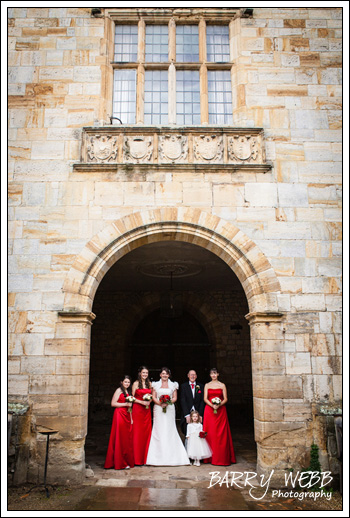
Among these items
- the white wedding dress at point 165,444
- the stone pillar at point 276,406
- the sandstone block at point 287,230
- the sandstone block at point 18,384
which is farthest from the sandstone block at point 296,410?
the sandstone block at point 18,384

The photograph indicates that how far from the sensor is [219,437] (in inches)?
250

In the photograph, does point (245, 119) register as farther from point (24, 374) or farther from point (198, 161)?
point (24, 374)

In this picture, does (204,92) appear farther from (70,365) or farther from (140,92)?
(70,365)

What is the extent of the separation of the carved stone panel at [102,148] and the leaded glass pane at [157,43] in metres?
1.89

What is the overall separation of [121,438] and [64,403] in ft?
4.05

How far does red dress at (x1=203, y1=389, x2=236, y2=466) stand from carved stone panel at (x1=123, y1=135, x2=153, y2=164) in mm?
4083

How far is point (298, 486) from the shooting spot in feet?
17.3

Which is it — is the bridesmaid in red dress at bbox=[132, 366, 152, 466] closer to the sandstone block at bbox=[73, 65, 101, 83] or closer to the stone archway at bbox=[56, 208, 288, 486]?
the stone archway at bbox=[56, 208, 288, 486]

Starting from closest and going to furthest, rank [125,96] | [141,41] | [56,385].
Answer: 1. [56,385]
2. [125,96]
3. [141,41]

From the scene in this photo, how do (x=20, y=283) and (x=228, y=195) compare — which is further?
(x=228, y=195)

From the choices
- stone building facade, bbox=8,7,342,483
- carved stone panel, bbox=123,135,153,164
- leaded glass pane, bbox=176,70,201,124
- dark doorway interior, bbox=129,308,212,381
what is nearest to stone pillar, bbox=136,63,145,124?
stone building facade, bbox=8,7,342,483

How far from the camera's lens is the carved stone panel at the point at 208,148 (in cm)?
634

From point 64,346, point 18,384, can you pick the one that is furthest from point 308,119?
point 18,384

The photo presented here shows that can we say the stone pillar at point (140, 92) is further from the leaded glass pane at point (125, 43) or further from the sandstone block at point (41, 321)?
the sandstone block at point (41, 321)
